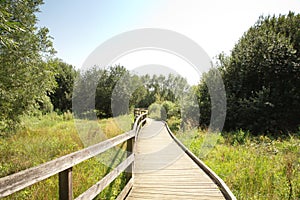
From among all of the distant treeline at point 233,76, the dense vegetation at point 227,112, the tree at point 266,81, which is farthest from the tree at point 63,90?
the tree at point 266,81

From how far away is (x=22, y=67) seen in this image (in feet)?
26.9

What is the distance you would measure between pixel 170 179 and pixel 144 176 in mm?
580

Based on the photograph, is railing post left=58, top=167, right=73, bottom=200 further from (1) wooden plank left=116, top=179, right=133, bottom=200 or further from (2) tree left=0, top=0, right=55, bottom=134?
(2) tree left=0, top=0, right=55, bottom=134

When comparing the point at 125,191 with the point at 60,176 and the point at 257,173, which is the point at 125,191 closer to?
the point at 60,176

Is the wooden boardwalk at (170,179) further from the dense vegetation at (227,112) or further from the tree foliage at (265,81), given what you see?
the tree foliage at (265,81)

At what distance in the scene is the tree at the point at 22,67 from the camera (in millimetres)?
7784

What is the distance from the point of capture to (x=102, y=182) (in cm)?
265

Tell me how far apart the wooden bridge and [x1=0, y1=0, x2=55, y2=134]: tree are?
5.11 m

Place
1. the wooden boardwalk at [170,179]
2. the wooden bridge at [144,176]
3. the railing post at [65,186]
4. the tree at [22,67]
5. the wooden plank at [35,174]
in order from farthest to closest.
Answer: the tree at [22,67] < the wooden boardwalk at [170,179] < the railing post at [65,186] < the wooden bridge at [144,176] < the wooden plank at [35,174]

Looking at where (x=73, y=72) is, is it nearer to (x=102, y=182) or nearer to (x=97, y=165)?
(x=97, y=165)

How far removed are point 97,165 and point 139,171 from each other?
1.13 m

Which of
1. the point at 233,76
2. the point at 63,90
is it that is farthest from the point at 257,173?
the point at 63,90

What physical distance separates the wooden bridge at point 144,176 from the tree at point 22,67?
5107mm

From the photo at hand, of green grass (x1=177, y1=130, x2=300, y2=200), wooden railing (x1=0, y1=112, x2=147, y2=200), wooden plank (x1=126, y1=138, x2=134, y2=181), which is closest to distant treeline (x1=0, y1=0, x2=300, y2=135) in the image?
wooden railing (x1=0, y1=112, x2=147, y2=200)
